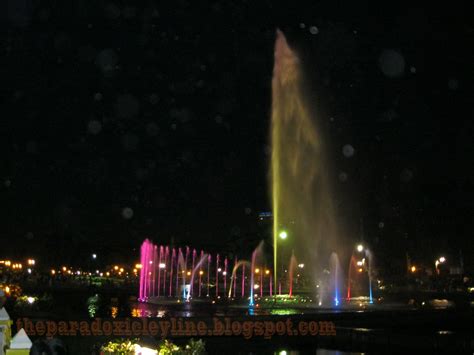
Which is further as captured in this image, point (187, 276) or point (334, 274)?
point (187, 276)

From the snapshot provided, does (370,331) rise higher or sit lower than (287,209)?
lower

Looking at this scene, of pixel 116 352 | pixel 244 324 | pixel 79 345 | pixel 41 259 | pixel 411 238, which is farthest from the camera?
pixel 41 259

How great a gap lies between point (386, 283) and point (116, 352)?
166 feet

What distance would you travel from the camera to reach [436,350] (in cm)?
1562

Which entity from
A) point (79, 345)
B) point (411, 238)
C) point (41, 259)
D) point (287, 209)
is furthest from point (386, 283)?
point (41, 259)

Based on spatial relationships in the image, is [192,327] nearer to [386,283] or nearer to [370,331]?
[370,331]

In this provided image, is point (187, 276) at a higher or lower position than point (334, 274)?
higher

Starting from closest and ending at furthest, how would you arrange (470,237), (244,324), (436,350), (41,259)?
(436,350) < (244,324) < (470,237) < (41,259)

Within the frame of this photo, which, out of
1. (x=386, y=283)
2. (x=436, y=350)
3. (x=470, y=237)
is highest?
(x=470, y=237)

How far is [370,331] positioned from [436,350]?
6.61 feet

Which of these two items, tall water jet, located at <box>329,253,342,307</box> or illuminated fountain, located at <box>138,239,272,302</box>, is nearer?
tall water jet, located at <box>329,253,342,307</box>

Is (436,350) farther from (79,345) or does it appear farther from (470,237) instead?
(470,237)

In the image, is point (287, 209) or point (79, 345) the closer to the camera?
point (79, 345)

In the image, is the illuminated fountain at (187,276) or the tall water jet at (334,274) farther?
the illuminated fountain at (187,276)
